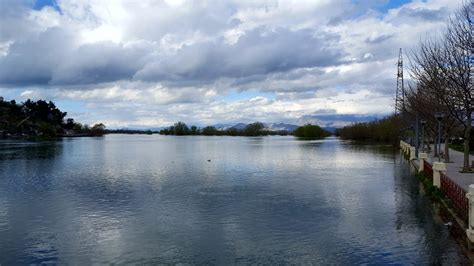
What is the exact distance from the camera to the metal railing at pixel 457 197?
14.9 m

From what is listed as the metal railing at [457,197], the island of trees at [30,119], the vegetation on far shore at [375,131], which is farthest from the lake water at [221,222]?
the island of trees at [30,119]

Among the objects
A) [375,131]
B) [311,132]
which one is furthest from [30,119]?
[375,131]

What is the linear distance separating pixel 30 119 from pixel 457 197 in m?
159

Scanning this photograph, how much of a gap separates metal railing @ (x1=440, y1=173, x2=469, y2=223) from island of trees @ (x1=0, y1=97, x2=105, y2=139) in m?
143

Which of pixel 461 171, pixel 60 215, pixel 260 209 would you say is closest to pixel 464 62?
pixel 461 171

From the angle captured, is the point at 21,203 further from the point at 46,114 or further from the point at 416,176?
the point at 46,114

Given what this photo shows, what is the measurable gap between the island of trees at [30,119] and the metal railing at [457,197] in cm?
14282

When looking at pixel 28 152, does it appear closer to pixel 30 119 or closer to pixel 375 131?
pixel 375 131

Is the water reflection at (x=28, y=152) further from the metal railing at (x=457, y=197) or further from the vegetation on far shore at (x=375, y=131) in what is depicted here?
the vegetation on far shore at (x=375, y=131)

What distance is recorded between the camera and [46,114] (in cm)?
16412

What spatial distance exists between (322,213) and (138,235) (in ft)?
24.0

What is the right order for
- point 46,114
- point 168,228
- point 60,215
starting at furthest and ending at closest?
point 46,114 < point 60,215 < point 168,228

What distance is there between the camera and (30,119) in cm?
15562

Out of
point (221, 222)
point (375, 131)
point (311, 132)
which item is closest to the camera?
point (221, 222)
